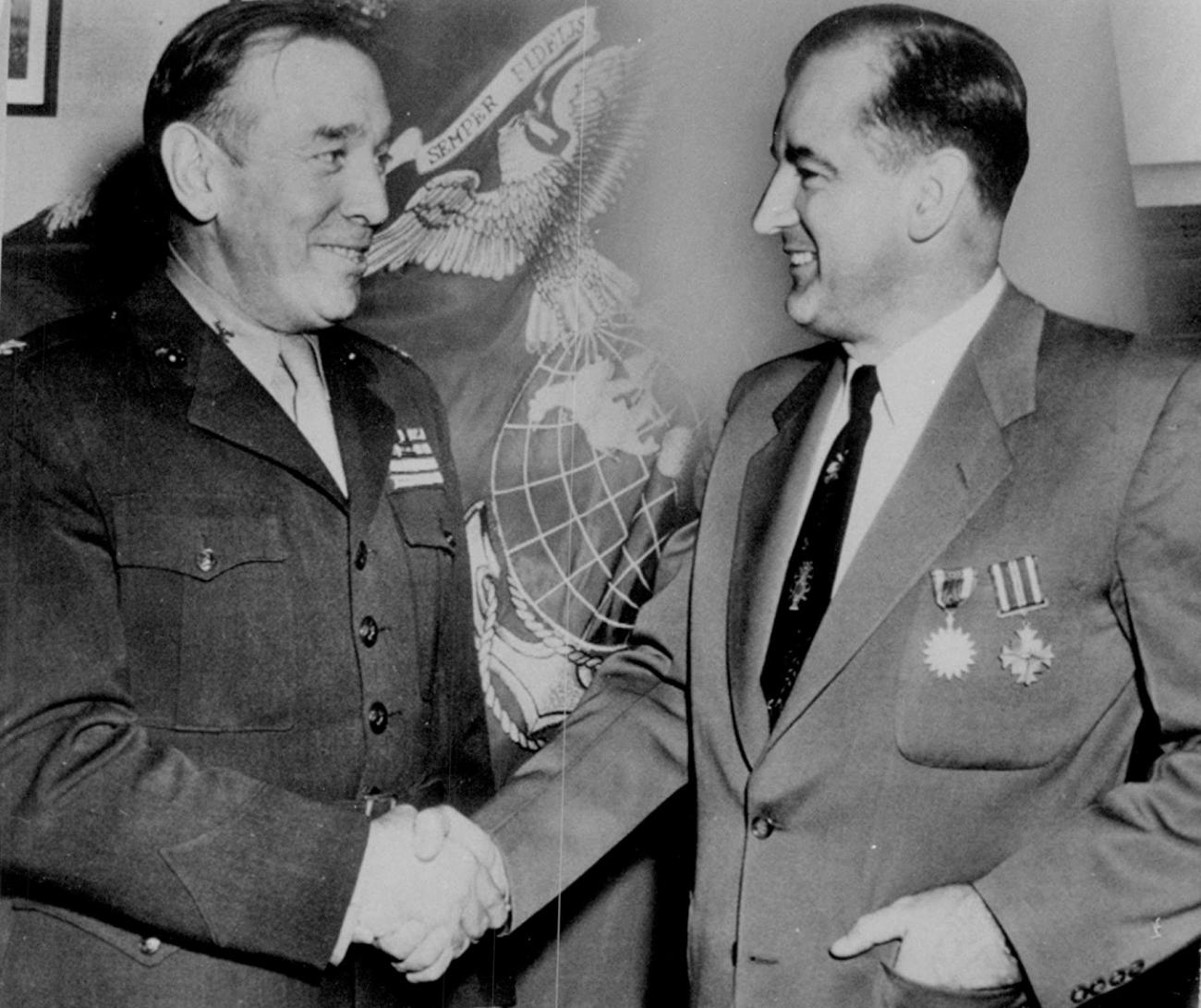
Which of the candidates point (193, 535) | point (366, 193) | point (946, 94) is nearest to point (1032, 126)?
point (946, 94)

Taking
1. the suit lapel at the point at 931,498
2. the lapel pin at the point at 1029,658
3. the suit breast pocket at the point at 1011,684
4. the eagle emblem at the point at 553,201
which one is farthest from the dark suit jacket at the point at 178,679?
the lapel pin at the point at 1029,658

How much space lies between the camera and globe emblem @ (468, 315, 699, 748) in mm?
2189

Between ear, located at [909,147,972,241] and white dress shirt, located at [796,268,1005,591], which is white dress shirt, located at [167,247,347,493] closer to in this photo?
white dress shirt, located at [796,268,1005,591]

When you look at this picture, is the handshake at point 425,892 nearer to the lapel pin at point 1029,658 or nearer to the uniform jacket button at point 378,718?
the uniform jacket button at point 378,718

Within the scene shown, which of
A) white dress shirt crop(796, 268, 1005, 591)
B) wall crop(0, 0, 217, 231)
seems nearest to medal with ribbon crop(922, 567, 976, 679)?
white dress shirt crop(796, 268, 1005, 591)

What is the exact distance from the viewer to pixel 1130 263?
6.47 ft

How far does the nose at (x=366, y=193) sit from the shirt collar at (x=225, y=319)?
0.24 metres

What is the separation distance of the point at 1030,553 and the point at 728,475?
19.5 inches

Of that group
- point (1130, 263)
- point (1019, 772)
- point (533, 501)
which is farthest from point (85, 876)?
point (1130, 263)

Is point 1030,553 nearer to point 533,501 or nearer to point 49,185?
point 533,501

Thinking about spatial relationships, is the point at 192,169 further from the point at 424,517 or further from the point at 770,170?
the point at 770,170

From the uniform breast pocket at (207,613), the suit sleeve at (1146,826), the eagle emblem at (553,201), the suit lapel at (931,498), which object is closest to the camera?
the suit sleeve at (1146,826)

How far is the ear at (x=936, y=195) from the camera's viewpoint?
184 cm

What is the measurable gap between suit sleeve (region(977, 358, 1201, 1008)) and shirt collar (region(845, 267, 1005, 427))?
0.29 meters
